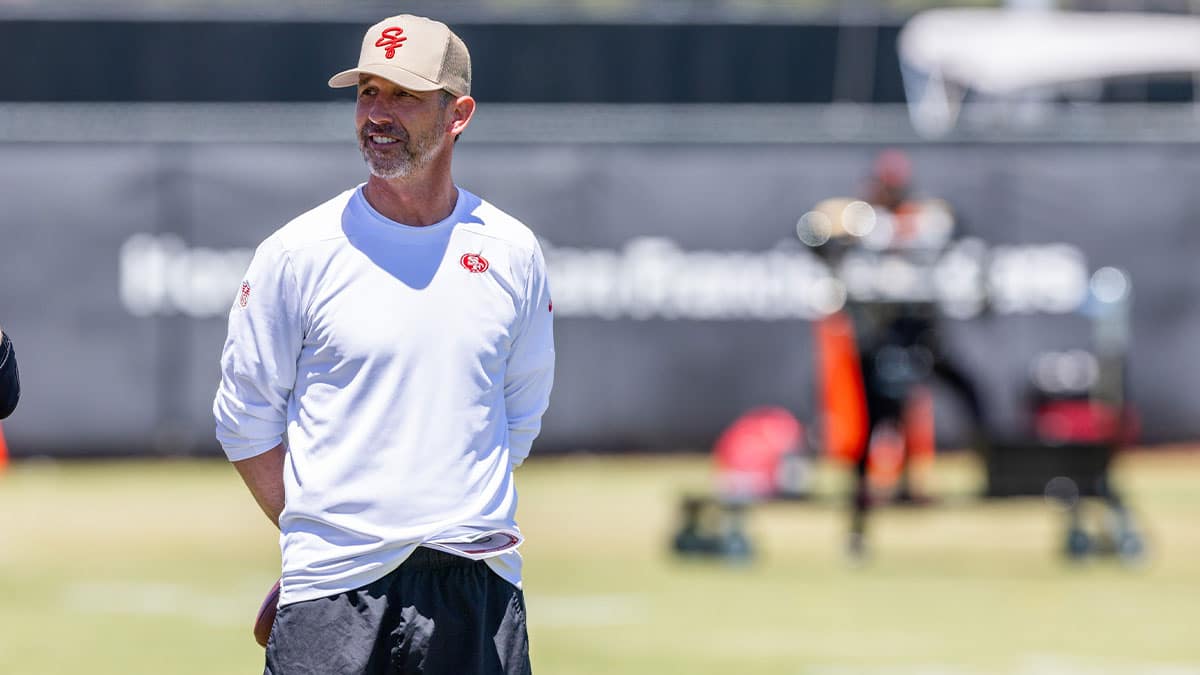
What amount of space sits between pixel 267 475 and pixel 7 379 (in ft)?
1.98

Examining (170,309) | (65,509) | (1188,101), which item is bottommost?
(65,509)

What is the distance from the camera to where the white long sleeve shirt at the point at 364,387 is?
15.6 feet

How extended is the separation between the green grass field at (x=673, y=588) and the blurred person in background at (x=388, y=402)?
482 cm

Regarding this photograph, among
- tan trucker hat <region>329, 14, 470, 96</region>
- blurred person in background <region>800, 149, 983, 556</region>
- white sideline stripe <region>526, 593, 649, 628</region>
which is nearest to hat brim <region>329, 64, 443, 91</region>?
tan trucker hat <region>329, 14, 470, 96</region>

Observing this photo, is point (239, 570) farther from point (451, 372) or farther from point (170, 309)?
point (451, 372)

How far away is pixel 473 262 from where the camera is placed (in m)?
4.90

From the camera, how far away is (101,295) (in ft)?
63.8

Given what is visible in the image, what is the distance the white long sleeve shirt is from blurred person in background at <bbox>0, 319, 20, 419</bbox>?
45 centimetres

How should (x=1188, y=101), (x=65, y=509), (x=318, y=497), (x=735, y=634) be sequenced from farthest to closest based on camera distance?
1. (x=1188, y=101)
2. (x=65, y=509)
3. (x=735, y=634)
4. (x=318, y=497)

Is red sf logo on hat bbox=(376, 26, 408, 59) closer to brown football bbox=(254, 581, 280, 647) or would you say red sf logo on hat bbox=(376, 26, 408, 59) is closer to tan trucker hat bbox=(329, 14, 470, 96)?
tan trucker hat bbox=(329, 14, 470, 96)

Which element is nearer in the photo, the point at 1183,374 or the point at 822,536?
the point at 822,536

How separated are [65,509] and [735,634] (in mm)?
7335

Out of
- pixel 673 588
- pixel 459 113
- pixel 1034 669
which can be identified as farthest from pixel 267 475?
pixel 673 588

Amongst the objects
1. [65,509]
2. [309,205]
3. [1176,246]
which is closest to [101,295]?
[309,205]
